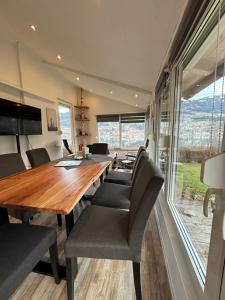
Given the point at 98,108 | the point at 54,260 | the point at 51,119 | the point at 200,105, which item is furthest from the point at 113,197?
the point at 98,108

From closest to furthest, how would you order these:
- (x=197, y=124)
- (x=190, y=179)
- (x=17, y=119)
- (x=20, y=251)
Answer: (x=20, y=251), (x=197, y=124), (x=190, y=179), (x=17, y=119)

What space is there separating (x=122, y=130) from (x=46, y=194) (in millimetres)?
5676

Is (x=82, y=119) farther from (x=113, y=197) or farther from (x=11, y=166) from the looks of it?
(x=113, y=197)

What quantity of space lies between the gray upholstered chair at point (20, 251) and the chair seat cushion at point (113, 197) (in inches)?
24.3

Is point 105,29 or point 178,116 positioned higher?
point 105,29

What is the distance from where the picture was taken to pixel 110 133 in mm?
6770

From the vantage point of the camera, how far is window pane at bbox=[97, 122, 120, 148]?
6688 mm

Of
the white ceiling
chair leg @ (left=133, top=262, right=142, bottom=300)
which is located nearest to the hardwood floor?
chair leg @ (left=133, top=262, right=142, bottom=300)

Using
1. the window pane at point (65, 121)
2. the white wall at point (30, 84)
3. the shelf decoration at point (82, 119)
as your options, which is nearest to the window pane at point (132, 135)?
the shelf decoration at point (82, 119)

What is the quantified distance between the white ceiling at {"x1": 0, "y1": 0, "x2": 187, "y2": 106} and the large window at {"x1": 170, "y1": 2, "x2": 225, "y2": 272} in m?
0.32

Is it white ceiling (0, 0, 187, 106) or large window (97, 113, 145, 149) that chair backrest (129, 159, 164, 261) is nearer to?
white ceiling (0, 0, 187, 106)

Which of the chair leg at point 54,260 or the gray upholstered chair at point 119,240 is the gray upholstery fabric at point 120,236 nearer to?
the gray upholstered chair at point 119,240

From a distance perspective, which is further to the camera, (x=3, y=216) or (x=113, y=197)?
(x=113, y=197)

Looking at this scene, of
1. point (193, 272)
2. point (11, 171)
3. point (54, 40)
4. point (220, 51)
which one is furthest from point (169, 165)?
point (54, 40)
